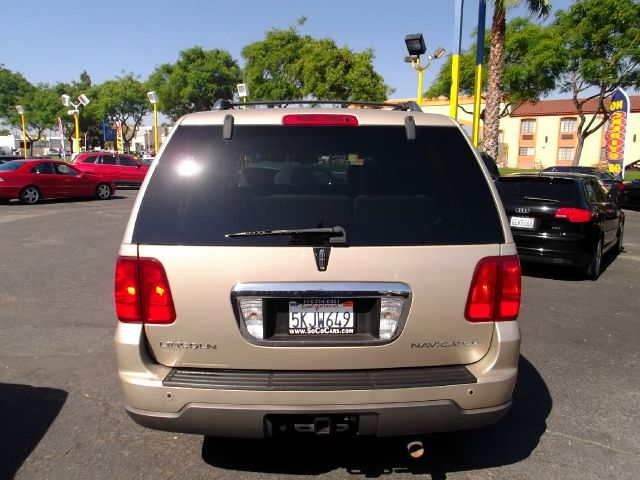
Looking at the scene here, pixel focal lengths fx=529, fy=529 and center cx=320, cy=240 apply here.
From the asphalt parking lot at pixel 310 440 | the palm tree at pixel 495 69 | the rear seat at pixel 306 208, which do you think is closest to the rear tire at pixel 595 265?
the asphalt parking lot at pixel 310 440

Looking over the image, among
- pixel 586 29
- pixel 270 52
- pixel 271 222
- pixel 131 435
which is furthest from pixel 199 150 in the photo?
pixel 270 52

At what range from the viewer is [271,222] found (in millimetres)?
2453

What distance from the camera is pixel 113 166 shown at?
23.9 meters

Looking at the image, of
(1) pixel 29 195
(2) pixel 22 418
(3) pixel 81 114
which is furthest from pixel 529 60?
(3) pixel 81 114

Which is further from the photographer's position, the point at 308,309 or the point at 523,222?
the point at 523,222

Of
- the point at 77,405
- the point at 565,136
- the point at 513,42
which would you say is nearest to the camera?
the point at 77,405

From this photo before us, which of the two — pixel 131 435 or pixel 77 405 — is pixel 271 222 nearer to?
pixel 131 435

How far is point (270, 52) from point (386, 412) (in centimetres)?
4195

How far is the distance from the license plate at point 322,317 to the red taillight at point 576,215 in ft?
20.1

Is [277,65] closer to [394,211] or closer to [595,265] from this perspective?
[595,265]

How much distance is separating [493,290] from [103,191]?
65.2ft

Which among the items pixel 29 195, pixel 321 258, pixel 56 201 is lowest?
pixel 56 201

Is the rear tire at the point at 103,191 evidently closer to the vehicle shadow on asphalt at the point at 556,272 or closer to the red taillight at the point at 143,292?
the vehicle shadow on asphalt at the point at 556,272

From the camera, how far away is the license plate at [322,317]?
243cm
